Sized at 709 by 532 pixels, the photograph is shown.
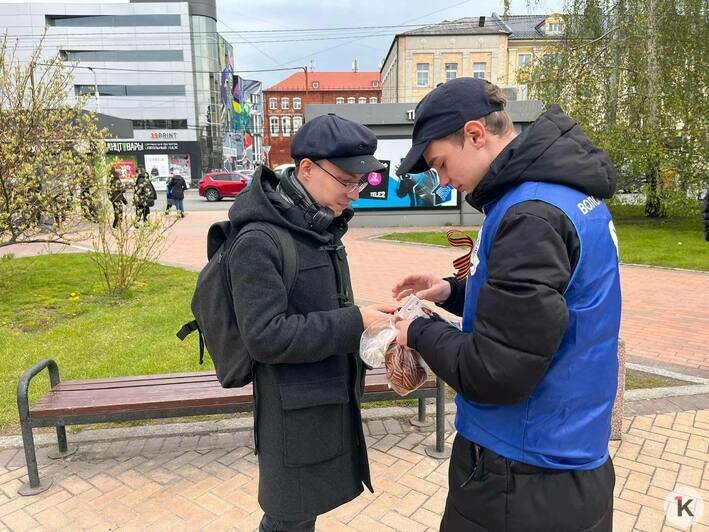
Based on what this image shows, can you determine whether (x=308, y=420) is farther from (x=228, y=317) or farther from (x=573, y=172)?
(x=573, y=172)

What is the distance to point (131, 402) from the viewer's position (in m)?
3.18

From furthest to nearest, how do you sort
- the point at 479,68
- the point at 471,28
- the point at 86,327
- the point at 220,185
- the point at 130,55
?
the point at 130,55, the point at 479,68, the point at 471,28, the point at 220,185, the point at 86,327

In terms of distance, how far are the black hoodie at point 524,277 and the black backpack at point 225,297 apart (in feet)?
1.95

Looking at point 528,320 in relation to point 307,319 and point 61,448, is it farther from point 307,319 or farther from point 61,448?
point 61,448

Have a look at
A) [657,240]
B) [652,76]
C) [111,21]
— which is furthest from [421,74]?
[657,240]

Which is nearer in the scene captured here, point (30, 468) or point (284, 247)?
point (284, 247)

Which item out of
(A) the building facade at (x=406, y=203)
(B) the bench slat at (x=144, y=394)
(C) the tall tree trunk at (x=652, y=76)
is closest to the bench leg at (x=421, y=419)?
(B) the bench slat at (x=144, y=394)

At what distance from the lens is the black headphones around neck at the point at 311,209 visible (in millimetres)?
1841

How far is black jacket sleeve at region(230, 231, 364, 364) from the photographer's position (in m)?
1.66

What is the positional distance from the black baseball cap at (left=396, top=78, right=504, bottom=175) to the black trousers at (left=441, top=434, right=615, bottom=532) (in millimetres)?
878

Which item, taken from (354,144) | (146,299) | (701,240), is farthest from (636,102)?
(354,144)

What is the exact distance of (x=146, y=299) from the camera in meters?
7.66

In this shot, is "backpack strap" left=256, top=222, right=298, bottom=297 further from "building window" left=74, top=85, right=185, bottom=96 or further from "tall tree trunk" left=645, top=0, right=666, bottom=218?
"building window" left=74, top=85, right=185, bottom=96

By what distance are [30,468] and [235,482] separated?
3.90 ft
